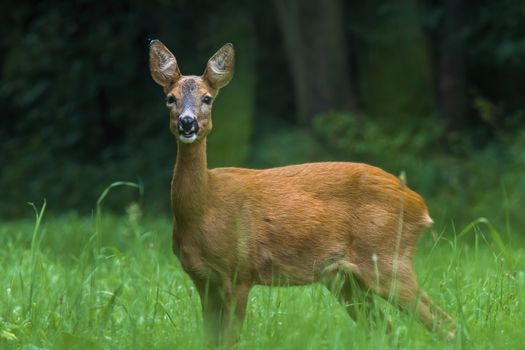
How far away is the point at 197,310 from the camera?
17.3ft

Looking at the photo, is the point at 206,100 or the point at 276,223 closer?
the point at 206,100

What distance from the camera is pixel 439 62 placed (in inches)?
626

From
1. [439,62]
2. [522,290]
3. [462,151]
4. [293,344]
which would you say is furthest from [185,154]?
[439,62]

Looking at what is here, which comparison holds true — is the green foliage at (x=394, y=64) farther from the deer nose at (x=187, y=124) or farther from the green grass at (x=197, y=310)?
the deer nose at (x=187, y=124)

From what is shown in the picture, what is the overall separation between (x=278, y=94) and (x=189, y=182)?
11.6 meters

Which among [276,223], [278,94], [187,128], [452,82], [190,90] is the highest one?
[190,90]

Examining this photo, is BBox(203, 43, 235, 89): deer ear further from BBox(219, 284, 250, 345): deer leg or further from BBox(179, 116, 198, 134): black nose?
BBox(219, 284, 250, 345): deer leg

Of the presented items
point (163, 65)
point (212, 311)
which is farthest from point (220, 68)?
point (212, 311)

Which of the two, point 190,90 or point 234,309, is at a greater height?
point 190,90

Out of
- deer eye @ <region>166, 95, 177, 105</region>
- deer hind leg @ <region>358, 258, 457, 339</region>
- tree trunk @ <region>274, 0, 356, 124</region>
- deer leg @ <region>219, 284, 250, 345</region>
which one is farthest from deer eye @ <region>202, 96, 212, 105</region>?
tree trunk @ <region>274, 0, 356, 124</region>

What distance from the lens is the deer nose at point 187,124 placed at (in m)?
5.25

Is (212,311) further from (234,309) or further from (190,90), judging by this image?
(190,90)

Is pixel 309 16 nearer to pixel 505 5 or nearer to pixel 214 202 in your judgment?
pixel 505 5

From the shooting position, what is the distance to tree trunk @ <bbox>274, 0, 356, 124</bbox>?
1459 centimetres
